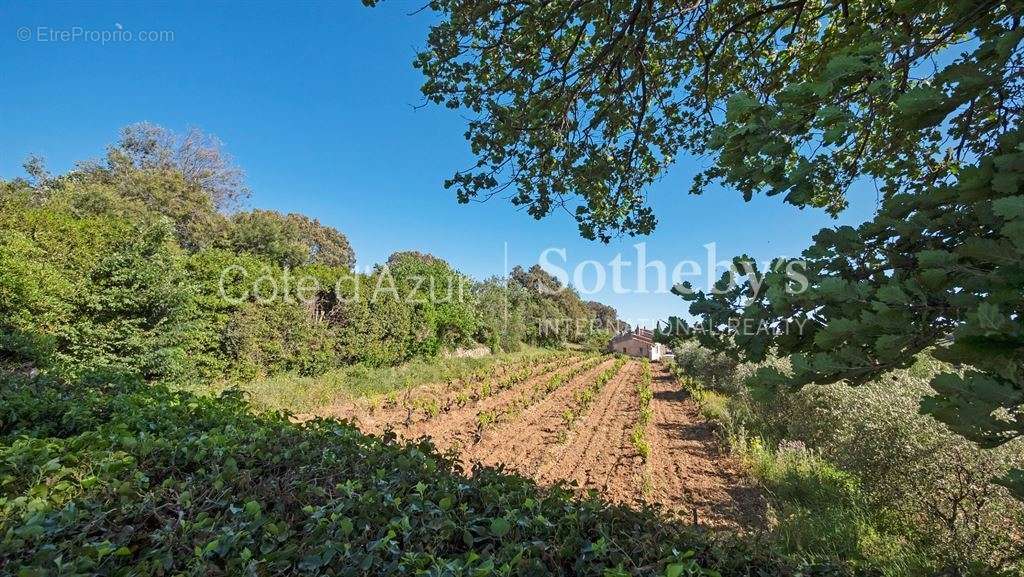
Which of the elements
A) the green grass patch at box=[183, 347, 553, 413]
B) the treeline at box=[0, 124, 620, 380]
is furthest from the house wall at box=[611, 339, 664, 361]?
the green grass patch at box=[183, 347, 553, 413]

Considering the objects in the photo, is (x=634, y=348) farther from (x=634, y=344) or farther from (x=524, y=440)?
(x=524, y=440)

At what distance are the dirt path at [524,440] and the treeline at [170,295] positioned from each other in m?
5.44

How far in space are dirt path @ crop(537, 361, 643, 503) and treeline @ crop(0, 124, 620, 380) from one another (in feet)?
21.1

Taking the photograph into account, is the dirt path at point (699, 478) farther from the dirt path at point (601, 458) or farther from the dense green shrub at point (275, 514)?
the dense green shrub at point (275, 514)

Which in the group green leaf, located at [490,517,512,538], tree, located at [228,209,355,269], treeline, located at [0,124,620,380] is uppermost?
tree, located at [228,209,355,269]

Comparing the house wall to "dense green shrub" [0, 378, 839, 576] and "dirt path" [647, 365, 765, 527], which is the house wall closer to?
"dirt path" [647, 365, 765, 527]

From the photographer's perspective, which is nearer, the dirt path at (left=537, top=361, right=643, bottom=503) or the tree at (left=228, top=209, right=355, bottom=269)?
the dirt path at (left=537, top=361, right=643, bottom=503)

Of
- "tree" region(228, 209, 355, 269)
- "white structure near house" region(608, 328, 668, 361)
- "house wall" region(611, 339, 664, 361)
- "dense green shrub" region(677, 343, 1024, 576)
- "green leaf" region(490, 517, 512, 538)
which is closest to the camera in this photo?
"green leaf" region(490, 517, 512, 538)

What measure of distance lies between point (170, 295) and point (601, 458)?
852 cm

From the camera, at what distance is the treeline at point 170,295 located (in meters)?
6.34

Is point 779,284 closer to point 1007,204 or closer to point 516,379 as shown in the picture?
point 1007,204

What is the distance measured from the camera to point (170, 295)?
722 cm

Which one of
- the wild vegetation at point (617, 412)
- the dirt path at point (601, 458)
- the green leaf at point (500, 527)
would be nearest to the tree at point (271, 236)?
the wild vegetation at point (617, 412)

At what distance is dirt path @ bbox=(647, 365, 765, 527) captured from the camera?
5.16m
